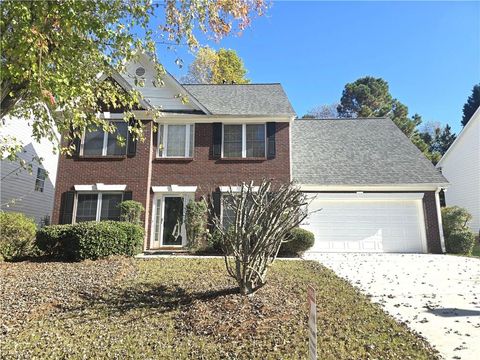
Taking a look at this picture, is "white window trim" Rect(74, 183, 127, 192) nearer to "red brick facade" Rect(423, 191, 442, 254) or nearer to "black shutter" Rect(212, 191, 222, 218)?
"black shutter" Rect(212, 191, 222, 218)

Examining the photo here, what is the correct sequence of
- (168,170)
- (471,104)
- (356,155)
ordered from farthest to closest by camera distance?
(471,104)
(356,155)
(168,170)

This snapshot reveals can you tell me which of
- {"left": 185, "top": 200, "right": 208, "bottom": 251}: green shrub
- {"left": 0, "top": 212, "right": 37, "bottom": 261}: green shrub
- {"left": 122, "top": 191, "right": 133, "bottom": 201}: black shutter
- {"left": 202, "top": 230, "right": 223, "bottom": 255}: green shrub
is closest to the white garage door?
{"left": 202, "top": 230, "right": 223, "bottom": 255}: green shrub

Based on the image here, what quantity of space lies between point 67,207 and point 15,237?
132 inches

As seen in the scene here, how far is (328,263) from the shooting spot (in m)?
11.2

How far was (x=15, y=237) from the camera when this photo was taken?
10.7 metres

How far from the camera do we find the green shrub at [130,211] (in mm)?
13094

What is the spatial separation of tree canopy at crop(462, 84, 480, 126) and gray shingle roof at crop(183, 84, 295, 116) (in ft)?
103

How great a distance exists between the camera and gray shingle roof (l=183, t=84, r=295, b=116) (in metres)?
15.2

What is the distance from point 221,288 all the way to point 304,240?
20.0 feet

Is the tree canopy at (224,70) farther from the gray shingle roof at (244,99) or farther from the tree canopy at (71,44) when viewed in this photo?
the tree canopy at (71,44)

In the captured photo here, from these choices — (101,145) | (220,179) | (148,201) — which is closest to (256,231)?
(220,179)

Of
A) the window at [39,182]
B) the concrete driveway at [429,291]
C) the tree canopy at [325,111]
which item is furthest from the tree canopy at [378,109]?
the concrete driveway at [429,291]

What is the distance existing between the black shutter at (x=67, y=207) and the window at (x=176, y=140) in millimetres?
3843

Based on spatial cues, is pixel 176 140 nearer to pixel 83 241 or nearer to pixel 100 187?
pixel 100 187
